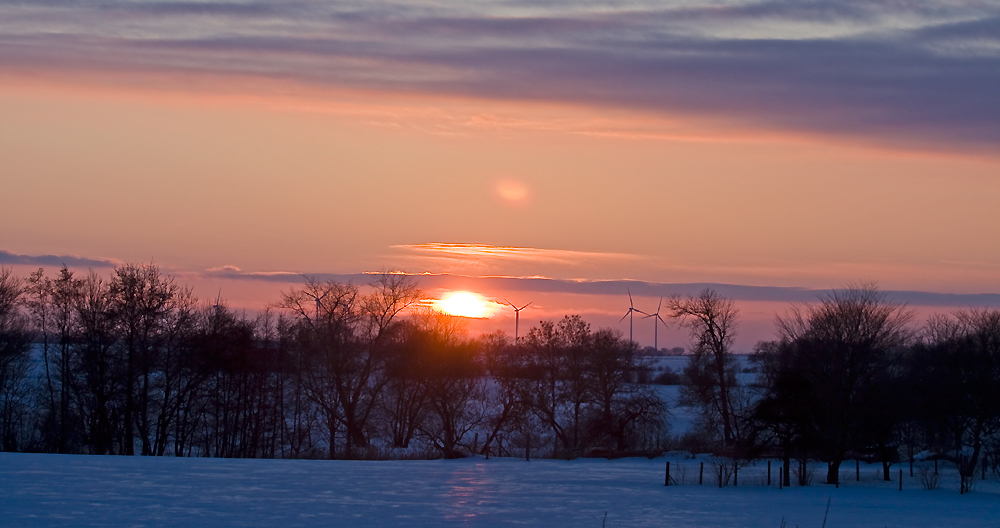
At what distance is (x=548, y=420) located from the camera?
74625 mm

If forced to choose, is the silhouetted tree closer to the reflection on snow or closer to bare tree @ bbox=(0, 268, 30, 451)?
the reflection on snow

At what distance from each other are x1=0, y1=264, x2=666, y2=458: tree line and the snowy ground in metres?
17.0

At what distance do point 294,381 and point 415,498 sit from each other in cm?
4847

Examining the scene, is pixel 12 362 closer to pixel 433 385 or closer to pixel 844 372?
pixel 433 385

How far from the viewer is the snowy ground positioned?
24.5m

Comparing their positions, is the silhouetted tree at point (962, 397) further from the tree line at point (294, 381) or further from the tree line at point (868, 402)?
the tree line at point (294, 381)

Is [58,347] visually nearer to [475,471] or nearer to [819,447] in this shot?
[475,471]

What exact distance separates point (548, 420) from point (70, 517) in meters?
54.7

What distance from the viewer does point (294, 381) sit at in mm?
76000

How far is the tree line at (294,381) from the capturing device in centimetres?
6103

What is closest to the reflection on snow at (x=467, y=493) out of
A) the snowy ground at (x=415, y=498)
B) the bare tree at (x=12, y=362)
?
the snowy ground at (x=415, y=498)

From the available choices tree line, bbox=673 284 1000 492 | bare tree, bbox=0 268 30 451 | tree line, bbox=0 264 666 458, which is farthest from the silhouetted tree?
bare tree, bbox=0 268 30 451

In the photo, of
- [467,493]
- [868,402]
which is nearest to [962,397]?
[868,402]

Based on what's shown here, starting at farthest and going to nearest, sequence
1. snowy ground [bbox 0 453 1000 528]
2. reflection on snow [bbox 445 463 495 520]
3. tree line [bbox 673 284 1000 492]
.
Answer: tree line [bbox 673 284 1000 492]
reflection on snow [bbox 445 463 495 520]
snowy ground [bbox 0 453 1000 528]
